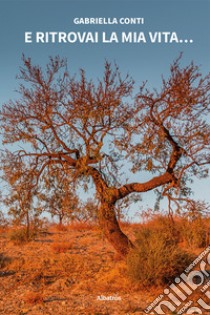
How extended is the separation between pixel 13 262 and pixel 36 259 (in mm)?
736

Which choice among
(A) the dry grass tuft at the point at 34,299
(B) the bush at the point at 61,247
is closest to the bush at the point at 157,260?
(A) the dry grass tuft at the point at 34,299

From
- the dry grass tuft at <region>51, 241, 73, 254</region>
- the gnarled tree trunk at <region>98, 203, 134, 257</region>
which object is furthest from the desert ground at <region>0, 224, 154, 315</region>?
the gnarled tree trunk at <region>98, 203, 134, 257</region>

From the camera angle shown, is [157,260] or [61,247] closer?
[157,260]

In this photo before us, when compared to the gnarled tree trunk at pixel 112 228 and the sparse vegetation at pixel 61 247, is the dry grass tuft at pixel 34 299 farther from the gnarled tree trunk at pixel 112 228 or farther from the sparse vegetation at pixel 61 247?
the sparse vegetation at pixel 61 247

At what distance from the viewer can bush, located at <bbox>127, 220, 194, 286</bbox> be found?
12609 millimetres

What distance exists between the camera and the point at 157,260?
12695mm

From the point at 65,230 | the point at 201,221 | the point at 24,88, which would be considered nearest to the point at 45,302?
the point at 201,221

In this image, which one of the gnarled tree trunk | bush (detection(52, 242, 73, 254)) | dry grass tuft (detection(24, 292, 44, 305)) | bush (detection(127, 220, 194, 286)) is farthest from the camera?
bush (detection(52, 242, 73, 254))

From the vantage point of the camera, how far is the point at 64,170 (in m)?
13.9

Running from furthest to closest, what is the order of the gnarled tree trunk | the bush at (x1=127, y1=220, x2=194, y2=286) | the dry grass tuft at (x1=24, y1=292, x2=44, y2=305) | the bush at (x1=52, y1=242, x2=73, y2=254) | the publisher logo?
the bush at (x1=52, y1=242, x2=73, y2=254)
the gnarled tree trunk
the bush at (x1=127, y1=220, x2=194, y2=286)
the dry grass tuft at (x1=24, y1=292, x2=44, y2=305)
the publisher logo

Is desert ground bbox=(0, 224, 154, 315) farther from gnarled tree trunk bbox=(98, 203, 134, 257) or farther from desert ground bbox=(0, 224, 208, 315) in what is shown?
gnarled tree trunk bbox=(98, 203, 134, 257)

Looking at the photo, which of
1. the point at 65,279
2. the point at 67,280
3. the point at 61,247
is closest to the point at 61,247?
the point at 61,247

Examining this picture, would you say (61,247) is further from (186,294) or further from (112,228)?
(186,294)

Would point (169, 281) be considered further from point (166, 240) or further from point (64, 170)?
point (64, 170)
